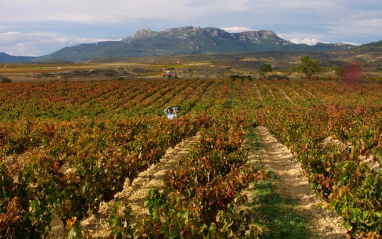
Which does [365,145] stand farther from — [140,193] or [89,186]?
[89,186]

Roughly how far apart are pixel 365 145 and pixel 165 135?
8.42m

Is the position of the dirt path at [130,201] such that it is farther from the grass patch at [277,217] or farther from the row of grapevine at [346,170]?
the row of grapevine at [346,170]

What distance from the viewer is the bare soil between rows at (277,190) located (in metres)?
6.84

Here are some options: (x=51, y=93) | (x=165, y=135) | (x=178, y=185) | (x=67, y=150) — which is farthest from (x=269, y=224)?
(x=51, y=93)

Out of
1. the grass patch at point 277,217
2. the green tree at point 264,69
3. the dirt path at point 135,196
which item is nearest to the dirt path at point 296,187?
the grass patch at point 277,217

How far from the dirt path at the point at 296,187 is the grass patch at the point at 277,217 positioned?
0.25m

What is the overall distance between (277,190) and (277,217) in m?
1.85

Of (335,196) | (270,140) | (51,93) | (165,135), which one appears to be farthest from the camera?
(51,93)

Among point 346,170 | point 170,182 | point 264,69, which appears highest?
point 264,69

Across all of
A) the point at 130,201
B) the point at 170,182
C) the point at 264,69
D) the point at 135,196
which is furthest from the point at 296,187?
the point at 264,69

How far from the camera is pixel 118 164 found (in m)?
8.10

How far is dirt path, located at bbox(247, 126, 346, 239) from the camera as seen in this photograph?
677cm

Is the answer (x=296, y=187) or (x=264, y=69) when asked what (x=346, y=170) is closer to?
(x=296, y=187)

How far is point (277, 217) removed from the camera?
7207 mm
